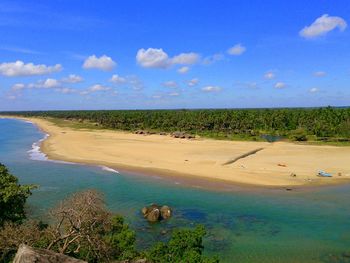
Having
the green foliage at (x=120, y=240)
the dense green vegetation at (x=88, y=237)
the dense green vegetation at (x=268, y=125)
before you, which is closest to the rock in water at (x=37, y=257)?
the dense green vegetation at (x=88, y=237)

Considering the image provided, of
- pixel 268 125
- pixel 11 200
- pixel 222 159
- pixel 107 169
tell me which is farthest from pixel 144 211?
pixel 268 125

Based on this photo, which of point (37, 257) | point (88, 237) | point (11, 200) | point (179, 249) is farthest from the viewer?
point (11, 200)

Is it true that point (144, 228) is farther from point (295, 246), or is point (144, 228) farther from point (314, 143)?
point (314, 143)

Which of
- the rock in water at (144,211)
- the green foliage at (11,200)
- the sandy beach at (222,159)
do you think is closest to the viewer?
the green foliage at (11,200)

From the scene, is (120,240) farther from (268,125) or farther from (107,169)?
(268,125)

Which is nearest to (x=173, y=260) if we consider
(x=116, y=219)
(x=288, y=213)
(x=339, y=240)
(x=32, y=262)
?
(x=116, y=219)

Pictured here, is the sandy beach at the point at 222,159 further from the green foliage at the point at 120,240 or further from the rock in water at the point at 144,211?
the green foliage at the point at 120,240

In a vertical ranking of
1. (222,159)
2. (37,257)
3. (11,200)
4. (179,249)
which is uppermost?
(37,257)
